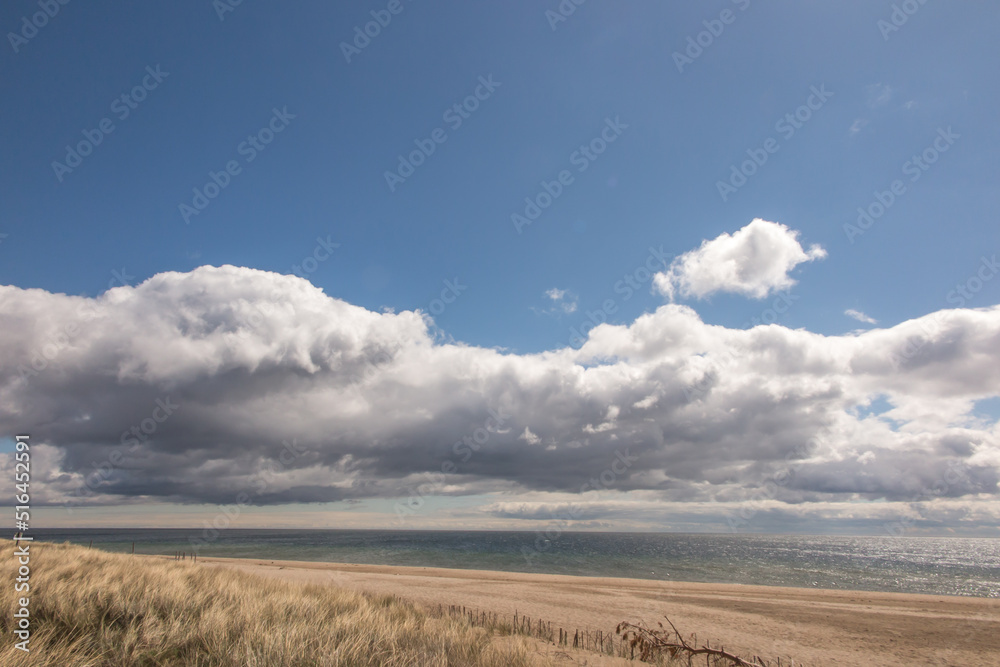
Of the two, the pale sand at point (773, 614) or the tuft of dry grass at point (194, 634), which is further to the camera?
the pale sand at point (773, 614)

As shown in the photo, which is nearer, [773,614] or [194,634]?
[194,634]

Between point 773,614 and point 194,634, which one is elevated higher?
point 194,634

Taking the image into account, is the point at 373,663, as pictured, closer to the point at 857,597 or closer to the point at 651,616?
the point at 651,616

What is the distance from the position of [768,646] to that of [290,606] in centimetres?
2049

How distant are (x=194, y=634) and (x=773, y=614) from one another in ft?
103

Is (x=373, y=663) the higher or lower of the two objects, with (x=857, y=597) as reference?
higher

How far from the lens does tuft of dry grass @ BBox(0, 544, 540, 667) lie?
648cm

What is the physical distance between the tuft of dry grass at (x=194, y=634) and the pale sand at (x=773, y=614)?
6.70 m

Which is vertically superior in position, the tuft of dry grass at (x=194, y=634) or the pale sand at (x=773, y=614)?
the tuft of dry grass at (x=194, y=634)

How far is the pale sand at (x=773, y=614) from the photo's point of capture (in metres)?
20.1

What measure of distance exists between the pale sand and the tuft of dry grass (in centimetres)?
670

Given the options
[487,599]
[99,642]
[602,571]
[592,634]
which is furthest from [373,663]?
[602,571]

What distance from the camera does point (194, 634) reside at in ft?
24.2

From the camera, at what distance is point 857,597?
36406mm
